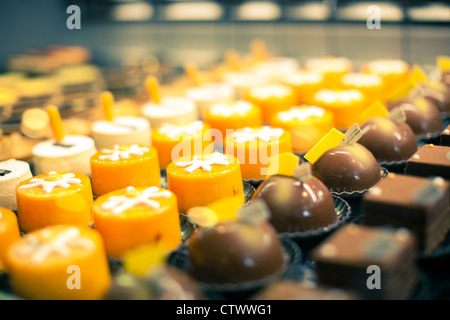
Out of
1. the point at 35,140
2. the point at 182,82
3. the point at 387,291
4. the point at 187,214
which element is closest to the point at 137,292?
the point at 387,291

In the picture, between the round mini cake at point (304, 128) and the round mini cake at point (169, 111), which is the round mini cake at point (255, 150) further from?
the round mini cake at point (169, 111)

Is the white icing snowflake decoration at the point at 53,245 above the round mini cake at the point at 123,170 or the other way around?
the other way around

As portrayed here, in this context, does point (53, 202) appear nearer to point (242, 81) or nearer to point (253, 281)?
point (253, 281)

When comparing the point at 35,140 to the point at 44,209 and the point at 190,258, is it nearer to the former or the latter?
the point at 44,209

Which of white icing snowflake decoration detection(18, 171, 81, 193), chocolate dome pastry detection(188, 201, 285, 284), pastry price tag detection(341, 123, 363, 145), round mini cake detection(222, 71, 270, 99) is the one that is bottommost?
chocolate dome pastry detection(188, 201, 285, 284)

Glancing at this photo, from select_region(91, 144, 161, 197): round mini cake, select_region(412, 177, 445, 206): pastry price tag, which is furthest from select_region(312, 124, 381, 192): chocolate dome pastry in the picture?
select_region(91, 144, 161, 197): round mini cake

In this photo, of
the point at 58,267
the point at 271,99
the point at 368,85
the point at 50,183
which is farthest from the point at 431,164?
the point at 368,85

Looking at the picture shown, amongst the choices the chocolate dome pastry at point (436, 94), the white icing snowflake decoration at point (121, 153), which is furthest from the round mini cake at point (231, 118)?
the chocolate dome pastry at point (436, 94)

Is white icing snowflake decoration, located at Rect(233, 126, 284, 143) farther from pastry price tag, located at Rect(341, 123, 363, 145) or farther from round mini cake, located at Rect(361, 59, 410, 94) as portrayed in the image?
round mini cake, located at Rect(361, 59, 410, 94)

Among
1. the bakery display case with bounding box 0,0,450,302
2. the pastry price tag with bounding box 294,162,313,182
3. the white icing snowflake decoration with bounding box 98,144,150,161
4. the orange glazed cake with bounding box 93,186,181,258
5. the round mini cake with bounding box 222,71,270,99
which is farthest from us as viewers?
the round mini cake with bounding box 222,71,270,99
